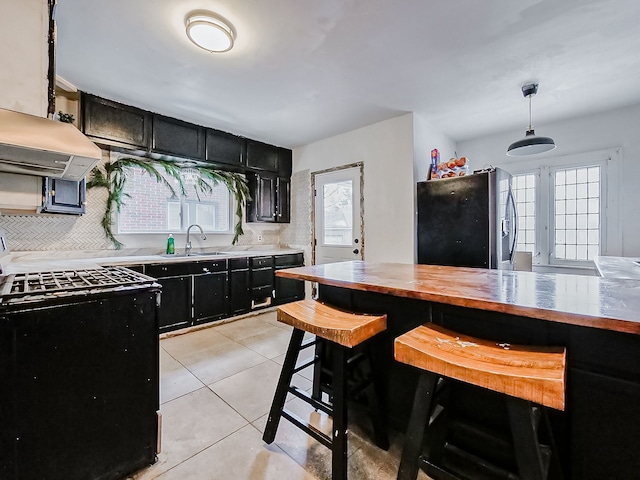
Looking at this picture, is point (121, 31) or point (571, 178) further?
point (571, 178)

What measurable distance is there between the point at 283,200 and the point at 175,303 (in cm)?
244

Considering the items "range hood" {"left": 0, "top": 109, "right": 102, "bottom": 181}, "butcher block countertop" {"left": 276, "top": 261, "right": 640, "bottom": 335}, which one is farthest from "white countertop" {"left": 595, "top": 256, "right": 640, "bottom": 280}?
"range hood" {"left": 0, "top": 109, "right": 102, "bottom": 181}

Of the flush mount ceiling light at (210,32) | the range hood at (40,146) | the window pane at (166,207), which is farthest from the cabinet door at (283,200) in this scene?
the range hood at (40,146)

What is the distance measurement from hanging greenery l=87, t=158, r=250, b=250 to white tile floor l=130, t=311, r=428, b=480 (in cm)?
190

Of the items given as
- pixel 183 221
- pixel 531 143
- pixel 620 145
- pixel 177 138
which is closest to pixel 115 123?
pixel 177 138

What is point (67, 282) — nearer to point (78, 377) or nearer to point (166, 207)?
point (78, 377)

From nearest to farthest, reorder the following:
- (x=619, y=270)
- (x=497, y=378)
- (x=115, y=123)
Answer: (x=497, y=378) < (x=619, y=270) < (x=115, y=123)

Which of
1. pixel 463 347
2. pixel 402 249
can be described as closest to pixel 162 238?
pixel 402 249

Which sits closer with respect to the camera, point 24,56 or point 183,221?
point 24,56

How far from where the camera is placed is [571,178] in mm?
3824

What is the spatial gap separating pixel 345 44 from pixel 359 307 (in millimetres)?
2036

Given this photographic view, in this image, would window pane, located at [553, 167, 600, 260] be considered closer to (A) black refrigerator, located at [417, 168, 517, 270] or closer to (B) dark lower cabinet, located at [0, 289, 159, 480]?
(A) black refrigerator, located at [417, 168, 517, 270]

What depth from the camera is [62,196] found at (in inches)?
105

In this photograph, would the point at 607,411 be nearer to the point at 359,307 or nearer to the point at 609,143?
the point at 359,307
